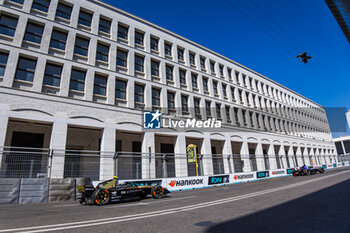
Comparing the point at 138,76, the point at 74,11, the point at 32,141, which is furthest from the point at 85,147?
the point at 74,11

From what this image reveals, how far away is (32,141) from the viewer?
1622 cm

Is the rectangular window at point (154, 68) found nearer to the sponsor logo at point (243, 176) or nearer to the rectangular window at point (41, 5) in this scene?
the rectangular window at point (41, 5)

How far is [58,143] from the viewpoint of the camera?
14.4 m

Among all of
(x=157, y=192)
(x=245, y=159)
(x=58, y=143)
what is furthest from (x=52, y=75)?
→ (x=245, y=159)

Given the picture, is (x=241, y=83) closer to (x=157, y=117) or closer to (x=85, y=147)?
(x=157, y=117)

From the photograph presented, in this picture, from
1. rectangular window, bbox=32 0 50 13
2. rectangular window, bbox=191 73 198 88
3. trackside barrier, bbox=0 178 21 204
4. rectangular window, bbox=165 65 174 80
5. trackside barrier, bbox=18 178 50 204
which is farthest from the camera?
rectangular window, bbox=191 73 198 88

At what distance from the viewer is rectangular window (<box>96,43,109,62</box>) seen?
18766 mm

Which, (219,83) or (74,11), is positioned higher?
(74,11)

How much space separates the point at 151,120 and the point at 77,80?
7.64 meters

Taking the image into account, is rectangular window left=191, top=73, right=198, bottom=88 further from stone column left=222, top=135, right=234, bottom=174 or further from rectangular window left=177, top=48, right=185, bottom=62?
stone column left=222, top=135, right=234, bottom=174

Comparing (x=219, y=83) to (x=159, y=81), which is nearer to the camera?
(x=159, y=81)

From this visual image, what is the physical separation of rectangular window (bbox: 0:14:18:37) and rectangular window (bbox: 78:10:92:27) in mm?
5198

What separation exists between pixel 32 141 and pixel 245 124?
2732 cm

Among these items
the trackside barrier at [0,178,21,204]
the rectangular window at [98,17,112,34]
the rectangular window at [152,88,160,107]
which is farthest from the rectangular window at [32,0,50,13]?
the trackside barrier at [0,178,21,204]
